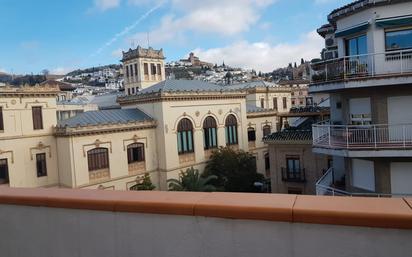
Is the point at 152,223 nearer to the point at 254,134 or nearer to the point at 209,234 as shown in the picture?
the point at 209,234

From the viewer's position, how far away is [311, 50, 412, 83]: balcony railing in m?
13.0

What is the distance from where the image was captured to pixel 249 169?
3553 cm

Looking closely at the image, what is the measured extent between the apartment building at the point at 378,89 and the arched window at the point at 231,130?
78.7 feet

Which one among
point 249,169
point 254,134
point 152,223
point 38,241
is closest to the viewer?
point 152,223

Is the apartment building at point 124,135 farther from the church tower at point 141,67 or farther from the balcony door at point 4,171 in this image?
the church tower at point 141,67

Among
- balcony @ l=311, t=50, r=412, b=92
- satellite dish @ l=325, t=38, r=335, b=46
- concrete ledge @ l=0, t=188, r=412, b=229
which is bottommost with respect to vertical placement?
concrete ledge @ l=0, t=188, r=412, b=229

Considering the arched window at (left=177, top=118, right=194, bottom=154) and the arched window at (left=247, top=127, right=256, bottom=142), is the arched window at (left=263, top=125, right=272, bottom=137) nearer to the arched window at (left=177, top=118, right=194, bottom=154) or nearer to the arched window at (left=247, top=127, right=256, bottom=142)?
the arched window at (left=247, top=127, right=256, bottom=142)

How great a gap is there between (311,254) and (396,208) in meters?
0.62

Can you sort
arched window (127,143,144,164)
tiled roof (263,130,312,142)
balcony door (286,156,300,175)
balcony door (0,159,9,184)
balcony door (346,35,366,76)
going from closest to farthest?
balcony door (346,35,366,76), tiled roof (263,130,312,142), balcony door (0,159,9,184), balcony door (286,156,300,175), arched window (127,143,144,164)

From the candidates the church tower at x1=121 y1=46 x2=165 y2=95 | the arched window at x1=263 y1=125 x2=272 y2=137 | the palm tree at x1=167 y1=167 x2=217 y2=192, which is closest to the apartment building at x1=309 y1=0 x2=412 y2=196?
the palm tree at x1=167 y1=167 x2=217 y2=192

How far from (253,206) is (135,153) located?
30302 millimetres

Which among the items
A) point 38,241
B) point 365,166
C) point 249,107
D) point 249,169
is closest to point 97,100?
point 249,107

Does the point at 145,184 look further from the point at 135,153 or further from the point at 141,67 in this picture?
the point at 141,67

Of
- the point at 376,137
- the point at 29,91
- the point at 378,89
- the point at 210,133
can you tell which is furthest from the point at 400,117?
the point at 210,133
